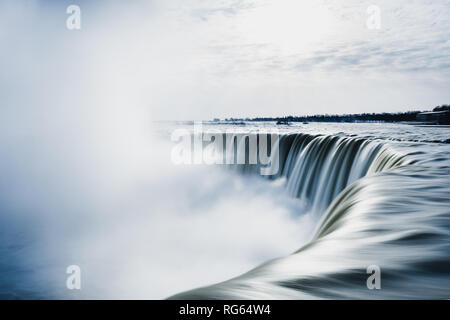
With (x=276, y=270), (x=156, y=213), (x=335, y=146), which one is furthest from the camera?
(x=156, y=213)

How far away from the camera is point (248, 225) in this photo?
14133 millimetres

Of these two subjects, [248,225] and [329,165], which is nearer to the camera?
[329,165]

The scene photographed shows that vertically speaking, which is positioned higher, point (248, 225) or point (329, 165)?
point (329, 165)

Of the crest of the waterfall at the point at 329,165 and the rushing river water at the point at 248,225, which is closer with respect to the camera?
the rushing river water at the point at 248,225

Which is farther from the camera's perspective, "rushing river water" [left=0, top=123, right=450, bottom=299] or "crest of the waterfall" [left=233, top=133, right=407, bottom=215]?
"crest of the waterfall" [left=233, top=133, right=407, bottom=215]

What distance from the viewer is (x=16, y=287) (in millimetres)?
9703

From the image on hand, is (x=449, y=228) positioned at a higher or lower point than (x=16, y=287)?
higher

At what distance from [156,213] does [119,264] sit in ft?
21.5

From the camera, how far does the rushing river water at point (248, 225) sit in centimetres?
238

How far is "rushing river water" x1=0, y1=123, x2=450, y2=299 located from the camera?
2.38m

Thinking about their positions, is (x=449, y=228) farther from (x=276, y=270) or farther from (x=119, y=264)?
(x=119, y=264)
